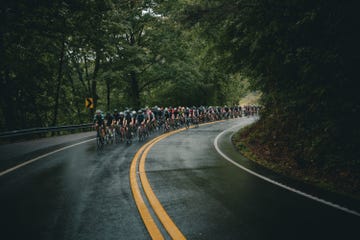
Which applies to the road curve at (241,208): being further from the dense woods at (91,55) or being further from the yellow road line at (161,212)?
the dense woods at (91,55)

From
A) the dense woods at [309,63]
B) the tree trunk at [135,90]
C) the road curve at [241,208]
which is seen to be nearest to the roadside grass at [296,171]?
the dense woods at [309,63]

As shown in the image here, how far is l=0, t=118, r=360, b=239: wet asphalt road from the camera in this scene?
3881 mm

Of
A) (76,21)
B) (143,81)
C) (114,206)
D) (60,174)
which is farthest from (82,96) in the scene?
(114,206)

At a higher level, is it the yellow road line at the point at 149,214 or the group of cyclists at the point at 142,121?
the group of cyclists at the point at 142,121

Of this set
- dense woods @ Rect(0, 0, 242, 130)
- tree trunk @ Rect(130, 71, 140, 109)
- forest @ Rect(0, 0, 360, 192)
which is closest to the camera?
forest @ Rect(0, 0, 360, 192)

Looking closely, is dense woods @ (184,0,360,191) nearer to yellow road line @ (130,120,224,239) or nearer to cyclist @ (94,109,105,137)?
yellow road line @ (130,120,224,239)

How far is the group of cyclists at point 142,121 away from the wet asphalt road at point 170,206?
631 cm

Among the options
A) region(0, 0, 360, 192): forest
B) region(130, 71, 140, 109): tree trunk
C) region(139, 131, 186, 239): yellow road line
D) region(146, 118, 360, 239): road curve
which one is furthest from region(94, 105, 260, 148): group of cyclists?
region(139, 131, 186, 239): yellow road line

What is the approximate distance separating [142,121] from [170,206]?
12.1m

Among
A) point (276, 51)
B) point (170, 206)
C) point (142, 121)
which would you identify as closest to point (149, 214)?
point (170, 206)

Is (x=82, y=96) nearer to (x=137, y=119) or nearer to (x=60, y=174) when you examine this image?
(x=137, y=119)

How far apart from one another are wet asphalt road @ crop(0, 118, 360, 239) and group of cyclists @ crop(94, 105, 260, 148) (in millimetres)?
6312

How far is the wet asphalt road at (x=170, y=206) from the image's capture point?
388 cm

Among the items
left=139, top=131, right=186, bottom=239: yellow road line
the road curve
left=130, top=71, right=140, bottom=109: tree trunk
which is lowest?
the road curve
